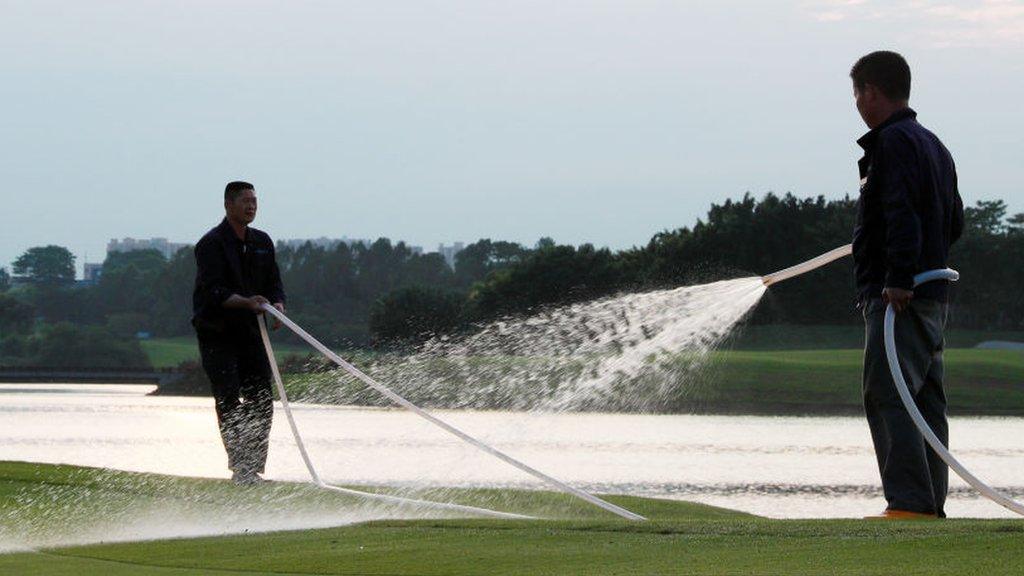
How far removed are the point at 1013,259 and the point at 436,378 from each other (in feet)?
217

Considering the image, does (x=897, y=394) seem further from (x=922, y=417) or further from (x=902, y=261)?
(x=902, y=261)

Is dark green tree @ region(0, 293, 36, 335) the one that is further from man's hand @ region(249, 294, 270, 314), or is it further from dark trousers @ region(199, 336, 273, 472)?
man's hand @ region(249, 294, 270, 314)

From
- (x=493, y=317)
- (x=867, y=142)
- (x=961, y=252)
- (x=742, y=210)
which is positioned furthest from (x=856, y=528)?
(x=961, y=252)

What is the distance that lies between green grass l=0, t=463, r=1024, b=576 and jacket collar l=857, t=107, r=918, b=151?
2.20 metres

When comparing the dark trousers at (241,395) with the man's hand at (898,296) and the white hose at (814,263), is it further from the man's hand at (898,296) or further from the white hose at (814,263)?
the man's hand at (898,296)

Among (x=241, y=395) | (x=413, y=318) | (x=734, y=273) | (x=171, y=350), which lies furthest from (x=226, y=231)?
(x=171, y=350)

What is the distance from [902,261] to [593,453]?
18652mm

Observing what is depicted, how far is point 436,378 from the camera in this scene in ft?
162

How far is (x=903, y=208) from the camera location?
9477mm

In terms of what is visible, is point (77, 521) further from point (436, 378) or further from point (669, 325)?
point (436, 378)

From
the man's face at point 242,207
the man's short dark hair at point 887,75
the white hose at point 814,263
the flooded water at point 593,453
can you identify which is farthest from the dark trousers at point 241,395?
the man's short dark hair at point 887,75

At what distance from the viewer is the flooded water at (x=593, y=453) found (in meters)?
19.8

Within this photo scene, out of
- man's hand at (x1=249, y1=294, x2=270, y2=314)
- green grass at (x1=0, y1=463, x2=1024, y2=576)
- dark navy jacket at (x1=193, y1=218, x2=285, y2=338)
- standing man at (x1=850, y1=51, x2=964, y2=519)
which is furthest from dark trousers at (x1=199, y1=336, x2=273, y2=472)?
standing man at (x1=850, y1=51, x2=964, y2=519)

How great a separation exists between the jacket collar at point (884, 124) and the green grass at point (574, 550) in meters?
2.20
